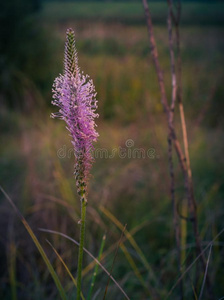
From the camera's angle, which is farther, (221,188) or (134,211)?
(221,188)

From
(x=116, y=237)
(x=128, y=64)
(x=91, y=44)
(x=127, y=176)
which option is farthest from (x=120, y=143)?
(x=91, y=44)

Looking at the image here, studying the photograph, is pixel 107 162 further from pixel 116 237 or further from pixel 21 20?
pixel 21 20

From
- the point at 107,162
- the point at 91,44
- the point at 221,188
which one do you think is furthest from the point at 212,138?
the point at 91,44

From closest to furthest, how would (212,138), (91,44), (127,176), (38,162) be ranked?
(127,176)
(38,162)
(212,138)
(91,44)

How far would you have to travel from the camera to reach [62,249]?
9.39ft

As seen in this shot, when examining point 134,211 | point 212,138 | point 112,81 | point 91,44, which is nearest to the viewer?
point 134,211

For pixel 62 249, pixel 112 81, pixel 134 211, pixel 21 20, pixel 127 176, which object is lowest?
pixel 62 249

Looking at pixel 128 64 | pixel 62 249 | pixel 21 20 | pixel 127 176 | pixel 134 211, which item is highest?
pixel 21 20

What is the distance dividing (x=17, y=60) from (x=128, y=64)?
3982mm

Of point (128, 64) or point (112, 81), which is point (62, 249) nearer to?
point (112, 81)

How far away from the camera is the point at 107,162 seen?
4855 mm

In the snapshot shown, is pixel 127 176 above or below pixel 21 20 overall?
below

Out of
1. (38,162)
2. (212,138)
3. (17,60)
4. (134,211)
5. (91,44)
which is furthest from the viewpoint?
(91,44)

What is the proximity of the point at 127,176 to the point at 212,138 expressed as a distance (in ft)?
7.45
